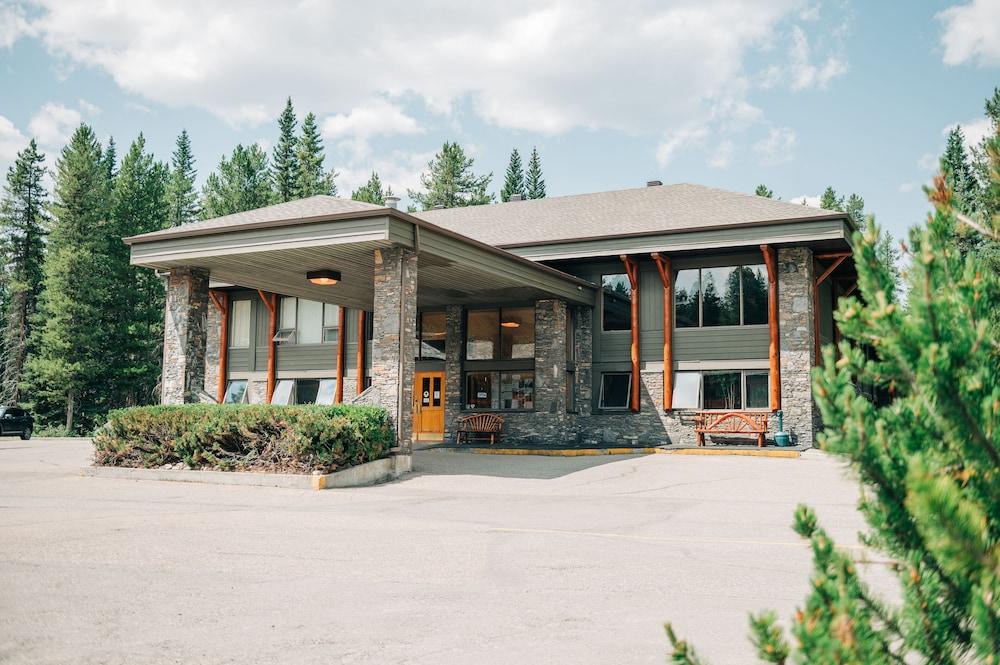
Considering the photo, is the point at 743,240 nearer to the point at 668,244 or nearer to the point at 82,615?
the point at 668,244

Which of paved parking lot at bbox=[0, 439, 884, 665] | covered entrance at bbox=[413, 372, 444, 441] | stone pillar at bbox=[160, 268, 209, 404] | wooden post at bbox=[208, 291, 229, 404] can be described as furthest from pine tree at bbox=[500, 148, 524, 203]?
paved parking lot at bbox=[0, 439, 884, 665]

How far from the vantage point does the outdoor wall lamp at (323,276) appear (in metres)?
17.5

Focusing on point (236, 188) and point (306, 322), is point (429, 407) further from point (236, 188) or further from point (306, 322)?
point (236, 188)

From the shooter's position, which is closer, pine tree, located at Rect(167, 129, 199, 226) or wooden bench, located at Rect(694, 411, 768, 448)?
wooden bench, located at Rect(694, 411, 768, 448)

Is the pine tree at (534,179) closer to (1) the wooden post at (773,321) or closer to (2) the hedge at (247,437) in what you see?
(1) the wooden post at (773,321)

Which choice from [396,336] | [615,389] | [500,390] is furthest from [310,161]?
[396,336]

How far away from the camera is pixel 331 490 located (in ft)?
41.7

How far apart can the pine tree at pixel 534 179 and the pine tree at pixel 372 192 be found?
11575 millimetres

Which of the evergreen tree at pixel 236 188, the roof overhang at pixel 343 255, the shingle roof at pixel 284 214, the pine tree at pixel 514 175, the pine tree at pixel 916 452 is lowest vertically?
the pine tree at pixel 916 452

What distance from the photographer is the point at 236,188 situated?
2109 inches

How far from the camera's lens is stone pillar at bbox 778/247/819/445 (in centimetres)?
2044

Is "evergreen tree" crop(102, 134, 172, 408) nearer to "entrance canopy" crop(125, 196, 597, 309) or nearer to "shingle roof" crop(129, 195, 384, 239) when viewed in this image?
"entrance canopy" crop(125, 196, 597, 309)

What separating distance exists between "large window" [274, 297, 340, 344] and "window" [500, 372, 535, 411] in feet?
22.3

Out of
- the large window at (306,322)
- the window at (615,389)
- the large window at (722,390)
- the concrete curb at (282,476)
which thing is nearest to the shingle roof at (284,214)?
the concrete curb at (282,476)
